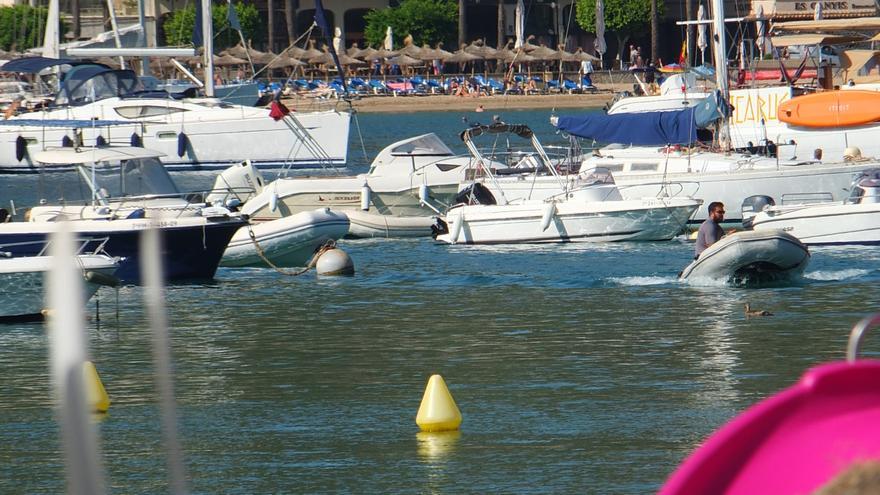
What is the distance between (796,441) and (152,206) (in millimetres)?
22174

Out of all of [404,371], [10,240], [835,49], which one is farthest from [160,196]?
[835,49]

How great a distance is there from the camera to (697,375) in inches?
608

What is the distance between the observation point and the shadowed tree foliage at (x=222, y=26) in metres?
96.3

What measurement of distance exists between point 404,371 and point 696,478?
13495 mm

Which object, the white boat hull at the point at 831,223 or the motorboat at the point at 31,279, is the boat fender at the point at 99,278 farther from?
the white boat hull at the point at 831,223

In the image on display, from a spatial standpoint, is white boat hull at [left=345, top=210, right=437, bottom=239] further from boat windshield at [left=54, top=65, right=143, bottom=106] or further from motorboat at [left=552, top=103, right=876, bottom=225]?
boat windshield at [left=54, top=65, right=143, bottom=106]

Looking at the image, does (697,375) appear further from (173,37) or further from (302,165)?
(173,37)

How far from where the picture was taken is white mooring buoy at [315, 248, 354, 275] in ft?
84.0

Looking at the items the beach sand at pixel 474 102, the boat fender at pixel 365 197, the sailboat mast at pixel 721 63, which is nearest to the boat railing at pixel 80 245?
the boat fender at pixel 365 197

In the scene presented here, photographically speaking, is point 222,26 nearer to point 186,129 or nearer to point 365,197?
point 186,129

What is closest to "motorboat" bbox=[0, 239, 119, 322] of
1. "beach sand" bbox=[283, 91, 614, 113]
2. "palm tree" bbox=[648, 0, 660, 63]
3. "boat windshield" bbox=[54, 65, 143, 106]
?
"boat windshield" bbox=[54, 65, 143, 106]

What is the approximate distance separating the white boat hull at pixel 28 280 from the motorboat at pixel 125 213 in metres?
1.82

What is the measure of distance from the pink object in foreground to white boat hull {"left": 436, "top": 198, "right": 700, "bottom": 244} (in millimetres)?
25491

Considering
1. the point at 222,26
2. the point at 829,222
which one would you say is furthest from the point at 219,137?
the point at 222,26
